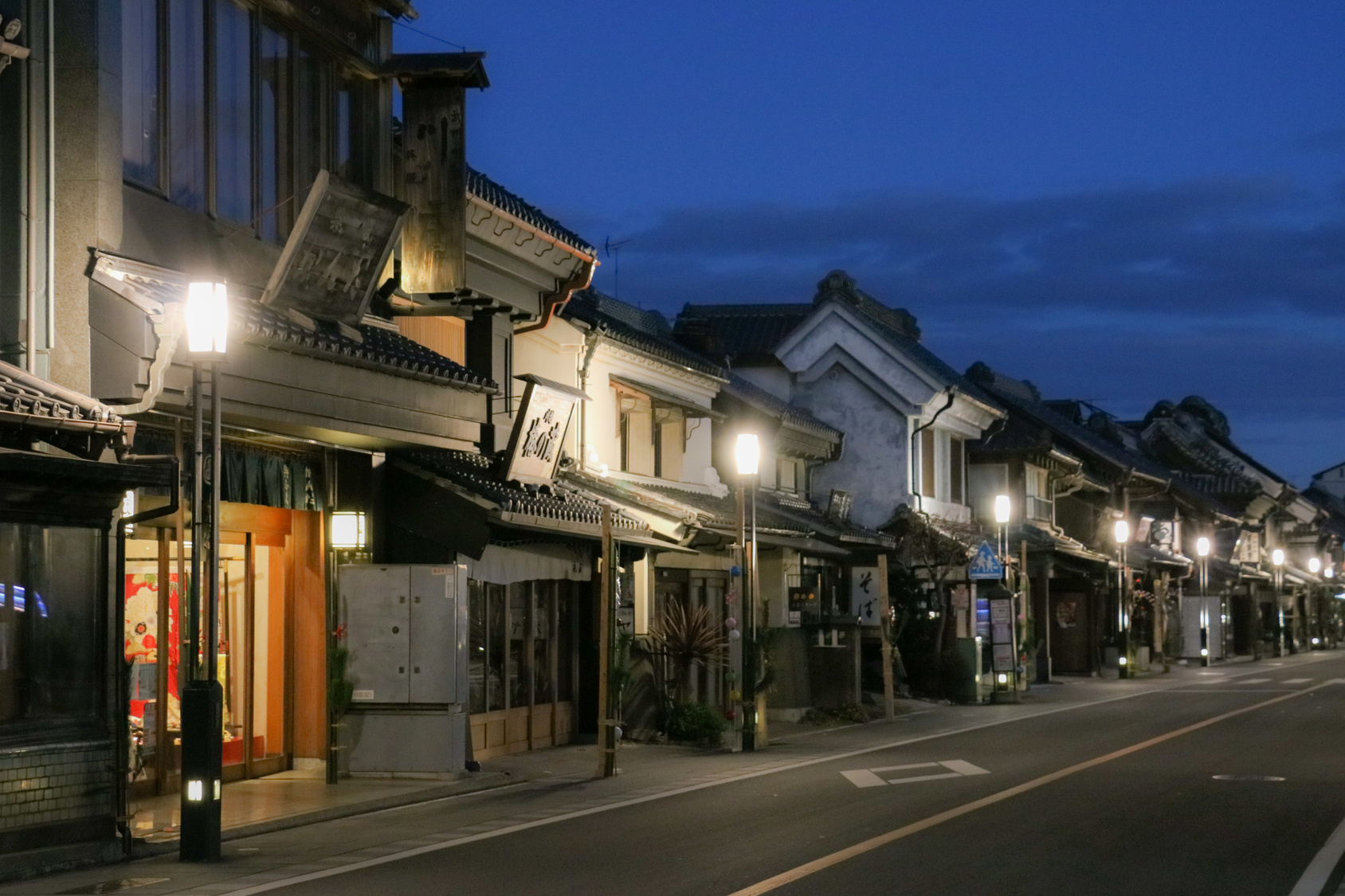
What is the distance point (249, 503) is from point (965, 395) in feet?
93.9

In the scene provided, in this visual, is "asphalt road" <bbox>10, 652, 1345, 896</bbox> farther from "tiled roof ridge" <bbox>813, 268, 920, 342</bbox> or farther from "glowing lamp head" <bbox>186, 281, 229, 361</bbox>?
"tiled roof ridge" <bbox>813, 268, 920, 342</bbox>

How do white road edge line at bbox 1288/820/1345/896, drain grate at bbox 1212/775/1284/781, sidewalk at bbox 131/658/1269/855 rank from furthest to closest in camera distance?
drain grate at bbox 1212/775/1284/781
sidewalk at bbox 131/658/1269/855
white road edge line at bbox 1288/820/1345/896

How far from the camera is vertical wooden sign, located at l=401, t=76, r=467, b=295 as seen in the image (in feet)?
65.8

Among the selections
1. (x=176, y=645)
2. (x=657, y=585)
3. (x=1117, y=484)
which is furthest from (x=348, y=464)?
(x=1117, y=484)

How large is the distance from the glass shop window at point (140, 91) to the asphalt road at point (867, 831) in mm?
6413

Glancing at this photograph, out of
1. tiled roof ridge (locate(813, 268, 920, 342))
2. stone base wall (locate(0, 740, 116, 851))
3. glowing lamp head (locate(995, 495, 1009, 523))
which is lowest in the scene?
stone base wall (locate(0, 740, 116, 851))

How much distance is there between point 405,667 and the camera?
19.9 metres

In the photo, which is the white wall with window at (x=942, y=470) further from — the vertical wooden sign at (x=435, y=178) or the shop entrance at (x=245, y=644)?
the shop entrance at (x=245, y=644)

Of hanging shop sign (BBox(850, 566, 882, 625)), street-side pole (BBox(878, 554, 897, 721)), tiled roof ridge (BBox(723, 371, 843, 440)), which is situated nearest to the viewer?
street-side pole (BBox(878, 554, 897, 721))

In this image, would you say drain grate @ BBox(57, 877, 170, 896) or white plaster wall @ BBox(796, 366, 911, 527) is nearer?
drain grate @ BBox(57, 877, 170, 896)

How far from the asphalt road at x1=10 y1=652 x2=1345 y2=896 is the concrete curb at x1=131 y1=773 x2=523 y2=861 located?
0.86 ft

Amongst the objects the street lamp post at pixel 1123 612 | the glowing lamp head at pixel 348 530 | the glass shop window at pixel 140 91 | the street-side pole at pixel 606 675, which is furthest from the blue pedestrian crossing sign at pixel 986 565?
the glass shop window at pixel 140 91

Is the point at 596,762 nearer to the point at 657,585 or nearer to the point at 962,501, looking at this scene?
the point at 657,585

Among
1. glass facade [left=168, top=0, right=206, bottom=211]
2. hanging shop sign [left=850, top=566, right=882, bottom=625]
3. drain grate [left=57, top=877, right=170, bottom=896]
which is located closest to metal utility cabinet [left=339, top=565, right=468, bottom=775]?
glass facade [left=168, top=0, right=206, bottom=211]
